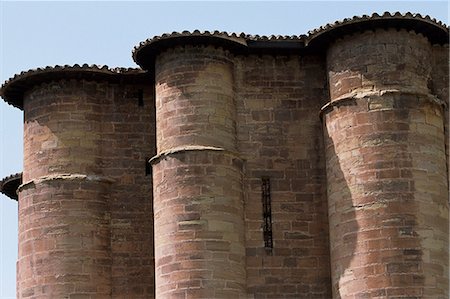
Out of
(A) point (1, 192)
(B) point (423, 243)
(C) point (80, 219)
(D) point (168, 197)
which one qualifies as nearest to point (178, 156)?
(D) point (168, 197)

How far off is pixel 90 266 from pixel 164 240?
1.99 meters

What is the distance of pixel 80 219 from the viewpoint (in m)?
24.4

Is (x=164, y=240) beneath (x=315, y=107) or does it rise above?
beneath

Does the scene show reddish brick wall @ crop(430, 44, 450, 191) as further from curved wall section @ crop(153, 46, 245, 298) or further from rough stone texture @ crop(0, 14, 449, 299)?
curved wall section @ crop(153, 46, 245, 298)

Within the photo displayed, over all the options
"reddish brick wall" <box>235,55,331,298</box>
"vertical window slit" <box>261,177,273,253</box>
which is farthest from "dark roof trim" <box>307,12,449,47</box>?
"vertical window slit" <box>261,177,273,253</box>

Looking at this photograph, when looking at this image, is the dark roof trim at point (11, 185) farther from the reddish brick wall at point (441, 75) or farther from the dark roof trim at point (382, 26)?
the reddish brick wall at point (441, 75)

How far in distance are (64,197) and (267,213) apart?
3884mm

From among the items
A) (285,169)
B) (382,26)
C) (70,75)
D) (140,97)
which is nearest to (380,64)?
(382,26)

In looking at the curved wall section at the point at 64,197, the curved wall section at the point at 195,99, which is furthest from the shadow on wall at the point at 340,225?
the curved wall section at the point at 64,197

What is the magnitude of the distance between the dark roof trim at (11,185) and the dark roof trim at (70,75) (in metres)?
2.46

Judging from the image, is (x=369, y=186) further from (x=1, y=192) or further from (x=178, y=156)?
(x=1, y=192)

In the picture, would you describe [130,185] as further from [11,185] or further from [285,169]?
[11,185]

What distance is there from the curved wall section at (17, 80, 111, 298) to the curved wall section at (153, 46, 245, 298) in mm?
1618

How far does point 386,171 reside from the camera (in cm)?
2262
